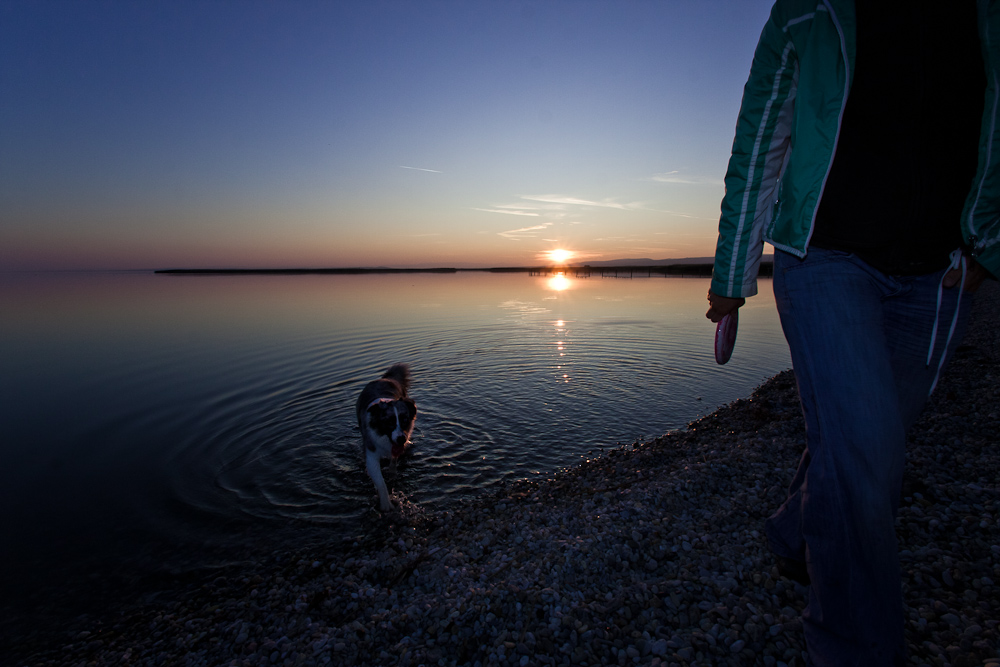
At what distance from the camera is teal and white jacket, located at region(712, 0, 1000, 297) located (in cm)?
176

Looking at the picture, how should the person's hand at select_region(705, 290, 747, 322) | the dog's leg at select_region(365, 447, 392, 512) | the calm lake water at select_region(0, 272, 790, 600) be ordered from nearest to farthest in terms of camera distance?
the person's hand at select_region(705, 290, 747, 322)
the dog's leg at select_region(365, 447, 392, 512)
the calm lake water at select_region(0, 272, 790, 600)

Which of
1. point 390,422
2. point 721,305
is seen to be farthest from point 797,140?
point 390,422

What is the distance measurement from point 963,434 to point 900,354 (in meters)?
4.44

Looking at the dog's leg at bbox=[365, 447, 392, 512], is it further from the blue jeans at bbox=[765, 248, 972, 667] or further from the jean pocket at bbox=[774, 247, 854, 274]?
the jean pocket at bbox=[774, 247, 854, 274]

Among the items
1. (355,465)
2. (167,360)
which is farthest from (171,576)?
(167,360)

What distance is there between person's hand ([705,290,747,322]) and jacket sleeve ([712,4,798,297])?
0.05 metres

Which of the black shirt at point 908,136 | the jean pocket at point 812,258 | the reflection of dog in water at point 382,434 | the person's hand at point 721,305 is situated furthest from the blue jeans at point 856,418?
the reflection of dog in water at point 382,434

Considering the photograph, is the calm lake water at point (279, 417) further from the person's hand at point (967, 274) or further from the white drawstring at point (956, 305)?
the person's hand at point (967, 274)

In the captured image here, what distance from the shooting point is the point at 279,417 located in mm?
8977

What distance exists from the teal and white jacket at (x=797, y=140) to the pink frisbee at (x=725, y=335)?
37cm

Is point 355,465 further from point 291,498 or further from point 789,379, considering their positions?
point 789,379

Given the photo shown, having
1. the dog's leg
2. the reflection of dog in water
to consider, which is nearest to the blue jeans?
the dog's leg

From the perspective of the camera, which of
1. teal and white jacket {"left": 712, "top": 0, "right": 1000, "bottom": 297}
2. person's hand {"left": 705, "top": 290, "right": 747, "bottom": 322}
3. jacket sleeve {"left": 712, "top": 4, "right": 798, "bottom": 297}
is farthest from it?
person's hand {"left": 705, "top": 290, "right": 747, "bottom": 322}

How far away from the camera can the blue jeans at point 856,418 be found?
179cm
